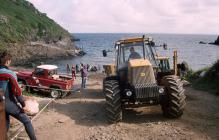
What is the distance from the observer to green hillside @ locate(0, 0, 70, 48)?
241 ft

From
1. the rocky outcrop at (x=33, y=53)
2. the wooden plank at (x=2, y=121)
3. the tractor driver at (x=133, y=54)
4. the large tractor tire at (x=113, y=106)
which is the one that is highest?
the tractor driver at (x=133, y=54)

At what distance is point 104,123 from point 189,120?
2.83m

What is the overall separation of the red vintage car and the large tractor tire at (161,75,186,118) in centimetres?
1182

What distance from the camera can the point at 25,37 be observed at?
8006 cm

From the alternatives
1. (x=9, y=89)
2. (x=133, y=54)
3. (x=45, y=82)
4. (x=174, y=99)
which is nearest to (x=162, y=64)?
(x=133, y=54)

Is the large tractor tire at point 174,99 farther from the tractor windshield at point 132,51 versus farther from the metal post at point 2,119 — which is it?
the metal post at point 2,119

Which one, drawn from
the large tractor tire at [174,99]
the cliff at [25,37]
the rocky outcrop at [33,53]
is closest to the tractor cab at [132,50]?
the large tractor tire at [174,99]

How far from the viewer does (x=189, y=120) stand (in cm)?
1304

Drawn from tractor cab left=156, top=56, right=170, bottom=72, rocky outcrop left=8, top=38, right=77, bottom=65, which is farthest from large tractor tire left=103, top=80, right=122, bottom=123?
rocky outcrop left=8, top=38, right=77, bottom=65

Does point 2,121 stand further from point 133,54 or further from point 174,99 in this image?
point 133,54

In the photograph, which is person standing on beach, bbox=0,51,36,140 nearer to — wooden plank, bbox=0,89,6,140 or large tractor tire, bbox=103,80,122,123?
wooden plank, bbox=0,89,6,140

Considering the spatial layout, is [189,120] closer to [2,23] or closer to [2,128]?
[2,128]

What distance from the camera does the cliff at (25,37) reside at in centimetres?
6831


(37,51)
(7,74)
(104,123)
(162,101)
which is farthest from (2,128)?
(37,51)
